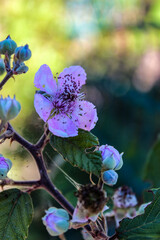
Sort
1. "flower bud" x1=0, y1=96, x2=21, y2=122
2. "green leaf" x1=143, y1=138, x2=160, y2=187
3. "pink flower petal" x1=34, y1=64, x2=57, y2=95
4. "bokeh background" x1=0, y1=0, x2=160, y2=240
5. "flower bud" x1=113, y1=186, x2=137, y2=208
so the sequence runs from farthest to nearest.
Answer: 1. "bokeh background" x1=0, y1=0, x2=160, y2=240
2. "green leaf" x1=143, y1=138, x2=160, y2=187
3. "flower bud" x1=113, y1=186, x2=137, y2=208
4. "pink flower petal" x1=34, y1=64, x2=57, y2=95
5. "flower bud" x1=0, y1=96, x2=21, y2=122

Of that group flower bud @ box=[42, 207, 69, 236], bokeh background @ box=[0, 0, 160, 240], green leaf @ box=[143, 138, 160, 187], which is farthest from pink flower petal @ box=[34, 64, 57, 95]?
bokeh background @ box=[0, 0, 160, 240]

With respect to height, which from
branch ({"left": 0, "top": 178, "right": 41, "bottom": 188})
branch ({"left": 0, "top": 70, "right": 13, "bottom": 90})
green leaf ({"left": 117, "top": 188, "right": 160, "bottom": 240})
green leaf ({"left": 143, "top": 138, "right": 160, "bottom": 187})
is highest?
branch ({"left": 0, "top": 70, "right": 13, "bottom": 90})

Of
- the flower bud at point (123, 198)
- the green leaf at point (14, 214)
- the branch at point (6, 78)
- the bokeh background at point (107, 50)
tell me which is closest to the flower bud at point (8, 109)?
the branch at point (6, 78)

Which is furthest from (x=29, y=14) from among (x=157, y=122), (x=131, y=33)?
(x=157, y=122)

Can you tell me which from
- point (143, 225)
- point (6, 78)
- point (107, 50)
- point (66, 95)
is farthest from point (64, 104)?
point (107, 50)

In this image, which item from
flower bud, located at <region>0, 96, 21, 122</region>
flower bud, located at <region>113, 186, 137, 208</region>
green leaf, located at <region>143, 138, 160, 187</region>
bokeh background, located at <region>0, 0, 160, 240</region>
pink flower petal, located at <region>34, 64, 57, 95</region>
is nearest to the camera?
flower bud, located at <region>0, 96, 21, 122</region>

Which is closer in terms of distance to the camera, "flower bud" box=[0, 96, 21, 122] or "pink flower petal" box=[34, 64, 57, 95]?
"flower bud" box=[0, 96, 21, 122]

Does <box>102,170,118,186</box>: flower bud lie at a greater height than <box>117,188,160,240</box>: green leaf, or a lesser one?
greater

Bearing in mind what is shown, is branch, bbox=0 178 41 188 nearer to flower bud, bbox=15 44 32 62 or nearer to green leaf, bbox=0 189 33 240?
green leaf, bbox=0 189 33 240
